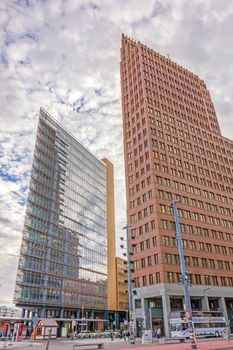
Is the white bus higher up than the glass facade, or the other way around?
the glass facade

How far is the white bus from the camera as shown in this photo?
1965 inches

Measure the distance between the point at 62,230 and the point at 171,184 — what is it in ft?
173

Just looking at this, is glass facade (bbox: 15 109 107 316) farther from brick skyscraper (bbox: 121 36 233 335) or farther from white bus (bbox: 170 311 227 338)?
white bus (bbox: 170 311 227 338)

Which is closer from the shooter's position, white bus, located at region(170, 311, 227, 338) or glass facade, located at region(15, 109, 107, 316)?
white bus, located at region(170, 311, 227, 338)

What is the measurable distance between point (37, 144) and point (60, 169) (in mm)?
13442

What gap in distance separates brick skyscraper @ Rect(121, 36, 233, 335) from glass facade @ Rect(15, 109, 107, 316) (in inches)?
1449

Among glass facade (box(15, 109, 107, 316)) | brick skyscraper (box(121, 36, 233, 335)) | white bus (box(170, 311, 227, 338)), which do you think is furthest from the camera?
glass facade (box(15, 109, 107, 316))

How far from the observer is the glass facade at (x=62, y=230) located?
93.2 metres

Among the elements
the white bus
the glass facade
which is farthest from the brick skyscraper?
the glass facade

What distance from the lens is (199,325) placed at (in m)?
52.0

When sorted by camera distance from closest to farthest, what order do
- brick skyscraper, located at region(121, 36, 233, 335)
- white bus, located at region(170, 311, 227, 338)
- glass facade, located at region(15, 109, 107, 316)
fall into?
white bus, located at region(170, 311, 227, 338) < brick skyscraper, located at region(121, 36, 233, 335) < glass facade, located at region(15, 109, 107, 316)

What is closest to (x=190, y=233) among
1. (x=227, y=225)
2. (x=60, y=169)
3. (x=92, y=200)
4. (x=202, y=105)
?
(x=227, y=225)

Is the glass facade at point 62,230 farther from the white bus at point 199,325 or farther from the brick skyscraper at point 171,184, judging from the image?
the white bus at point 199,325

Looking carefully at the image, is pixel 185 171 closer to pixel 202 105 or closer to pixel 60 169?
pixel 202 105
